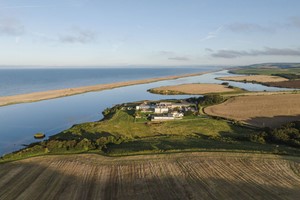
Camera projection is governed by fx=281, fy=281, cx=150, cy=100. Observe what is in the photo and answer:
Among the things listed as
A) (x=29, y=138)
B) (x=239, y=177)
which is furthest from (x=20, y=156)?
(x=239, y=177)

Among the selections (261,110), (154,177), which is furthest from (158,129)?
(261,110)

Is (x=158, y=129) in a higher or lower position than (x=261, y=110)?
lower

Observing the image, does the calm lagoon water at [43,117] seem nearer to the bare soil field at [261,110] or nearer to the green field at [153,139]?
the green field at [153,139]

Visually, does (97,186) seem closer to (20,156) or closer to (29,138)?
(20,156)

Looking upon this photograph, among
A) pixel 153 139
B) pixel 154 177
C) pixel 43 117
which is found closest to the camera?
pixel 154 177

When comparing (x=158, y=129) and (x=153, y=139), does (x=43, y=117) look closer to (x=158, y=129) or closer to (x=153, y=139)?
(x=158, y=129)

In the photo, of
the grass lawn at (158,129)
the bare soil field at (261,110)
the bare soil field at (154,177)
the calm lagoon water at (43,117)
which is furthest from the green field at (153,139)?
the calm lagoon water at (43,117)

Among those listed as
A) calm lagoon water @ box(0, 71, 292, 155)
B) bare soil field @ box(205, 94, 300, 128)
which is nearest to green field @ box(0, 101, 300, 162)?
bare soil field @ box(205, 94, 300, 128)
